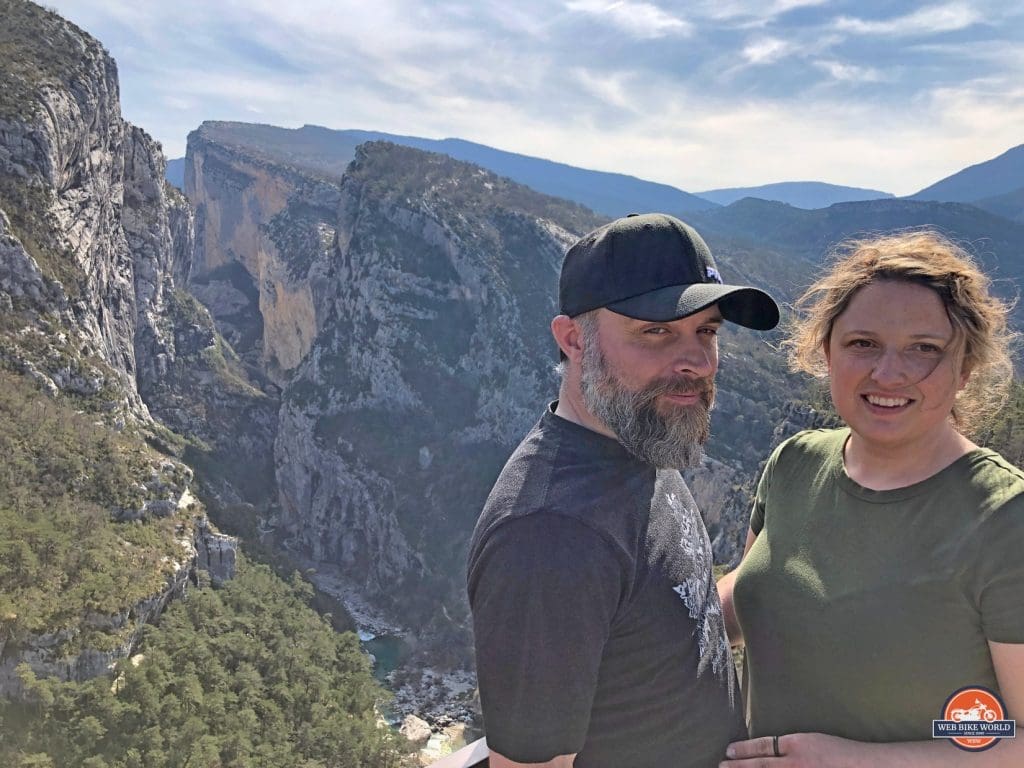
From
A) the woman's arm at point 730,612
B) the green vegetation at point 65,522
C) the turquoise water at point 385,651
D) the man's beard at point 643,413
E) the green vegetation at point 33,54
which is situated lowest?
the turquoise water at point 385,651

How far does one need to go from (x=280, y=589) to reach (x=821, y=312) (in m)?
47.3

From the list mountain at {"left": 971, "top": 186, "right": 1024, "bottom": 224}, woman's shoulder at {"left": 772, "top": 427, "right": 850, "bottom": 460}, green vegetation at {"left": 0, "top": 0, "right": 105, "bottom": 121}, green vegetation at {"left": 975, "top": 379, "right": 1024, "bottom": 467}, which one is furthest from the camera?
mountain at {"left": 971, "top": 186, "right": 1024, "bottom": 224}

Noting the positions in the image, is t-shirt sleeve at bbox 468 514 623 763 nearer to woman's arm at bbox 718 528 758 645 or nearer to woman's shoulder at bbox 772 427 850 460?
woman's arm at bbox 718 528 758 645

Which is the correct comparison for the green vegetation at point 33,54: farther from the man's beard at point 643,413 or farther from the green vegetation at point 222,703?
the man's beard at point 643,413

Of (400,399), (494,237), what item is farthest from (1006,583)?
(494,237)

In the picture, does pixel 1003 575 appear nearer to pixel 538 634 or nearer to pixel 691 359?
pixel 691 359

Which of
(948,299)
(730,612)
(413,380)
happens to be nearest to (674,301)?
(948,299)

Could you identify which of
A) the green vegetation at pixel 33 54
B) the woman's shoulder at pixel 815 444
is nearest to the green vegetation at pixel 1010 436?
the woman's shoulder at pixel 815 444

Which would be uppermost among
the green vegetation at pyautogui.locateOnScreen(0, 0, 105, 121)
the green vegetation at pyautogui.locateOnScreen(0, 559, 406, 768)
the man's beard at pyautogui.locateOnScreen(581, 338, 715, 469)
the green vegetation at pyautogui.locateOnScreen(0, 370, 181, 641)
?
the green vegetation at pyautogui.locateOnScreen(0, 0, 105, 121)

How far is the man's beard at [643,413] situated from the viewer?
10.2ft

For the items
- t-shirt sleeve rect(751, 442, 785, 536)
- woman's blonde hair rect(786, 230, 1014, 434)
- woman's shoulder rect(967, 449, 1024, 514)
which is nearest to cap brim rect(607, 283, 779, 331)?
woman's blonde hair rect(786, 230, 1014, 434)

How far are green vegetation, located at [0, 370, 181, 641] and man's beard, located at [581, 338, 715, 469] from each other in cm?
2982

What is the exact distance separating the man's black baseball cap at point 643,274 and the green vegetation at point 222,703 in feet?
86.5

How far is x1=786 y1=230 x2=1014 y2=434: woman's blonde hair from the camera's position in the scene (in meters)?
3.06
